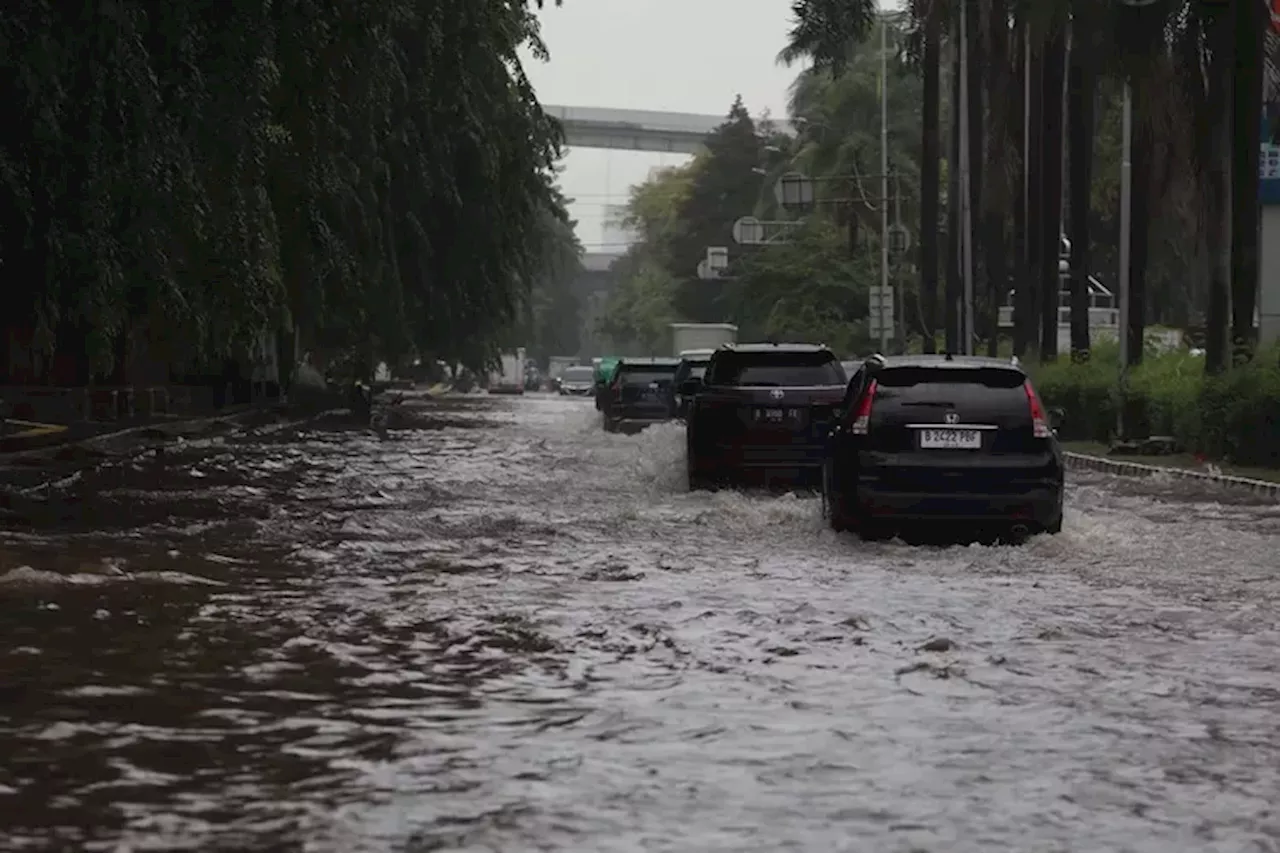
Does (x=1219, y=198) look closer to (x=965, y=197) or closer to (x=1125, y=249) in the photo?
(x=1125, y=249)

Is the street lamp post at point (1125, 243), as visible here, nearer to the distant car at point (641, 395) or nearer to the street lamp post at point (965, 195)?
the distant car at point (641, 395)

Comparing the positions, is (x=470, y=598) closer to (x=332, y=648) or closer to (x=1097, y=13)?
(x=332, y=648)

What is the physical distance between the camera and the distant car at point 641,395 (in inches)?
1538

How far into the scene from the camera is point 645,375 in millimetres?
39344

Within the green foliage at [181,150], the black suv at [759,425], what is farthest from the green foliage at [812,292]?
the black suv at [759,425]

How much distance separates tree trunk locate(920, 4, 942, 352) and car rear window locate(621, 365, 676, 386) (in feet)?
40.6

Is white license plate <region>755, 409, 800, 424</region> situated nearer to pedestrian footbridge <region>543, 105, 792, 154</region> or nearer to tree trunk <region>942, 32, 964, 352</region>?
tree trunk <region>942, 32, 964, 352</region>

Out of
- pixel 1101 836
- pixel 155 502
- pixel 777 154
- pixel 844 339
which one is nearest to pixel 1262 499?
pixel 155 502

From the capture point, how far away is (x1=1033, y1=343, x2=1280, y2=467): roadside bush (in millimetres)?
27641

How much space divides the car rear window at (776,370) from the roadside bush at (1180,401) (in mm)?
8744

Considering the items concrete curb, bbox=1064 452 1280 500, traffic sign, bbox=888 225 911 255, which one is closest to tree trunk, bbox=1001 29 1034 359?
concrete curb, bbox=1064 452 1280 500

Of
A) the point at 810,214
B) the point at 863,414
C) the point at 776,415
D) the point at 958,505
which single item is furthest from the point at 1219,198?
the point at 810,214

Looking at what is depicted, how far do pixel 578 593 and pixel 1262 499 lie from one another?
41.1ft

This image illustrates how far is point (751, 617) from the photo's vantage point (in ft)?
38.3
